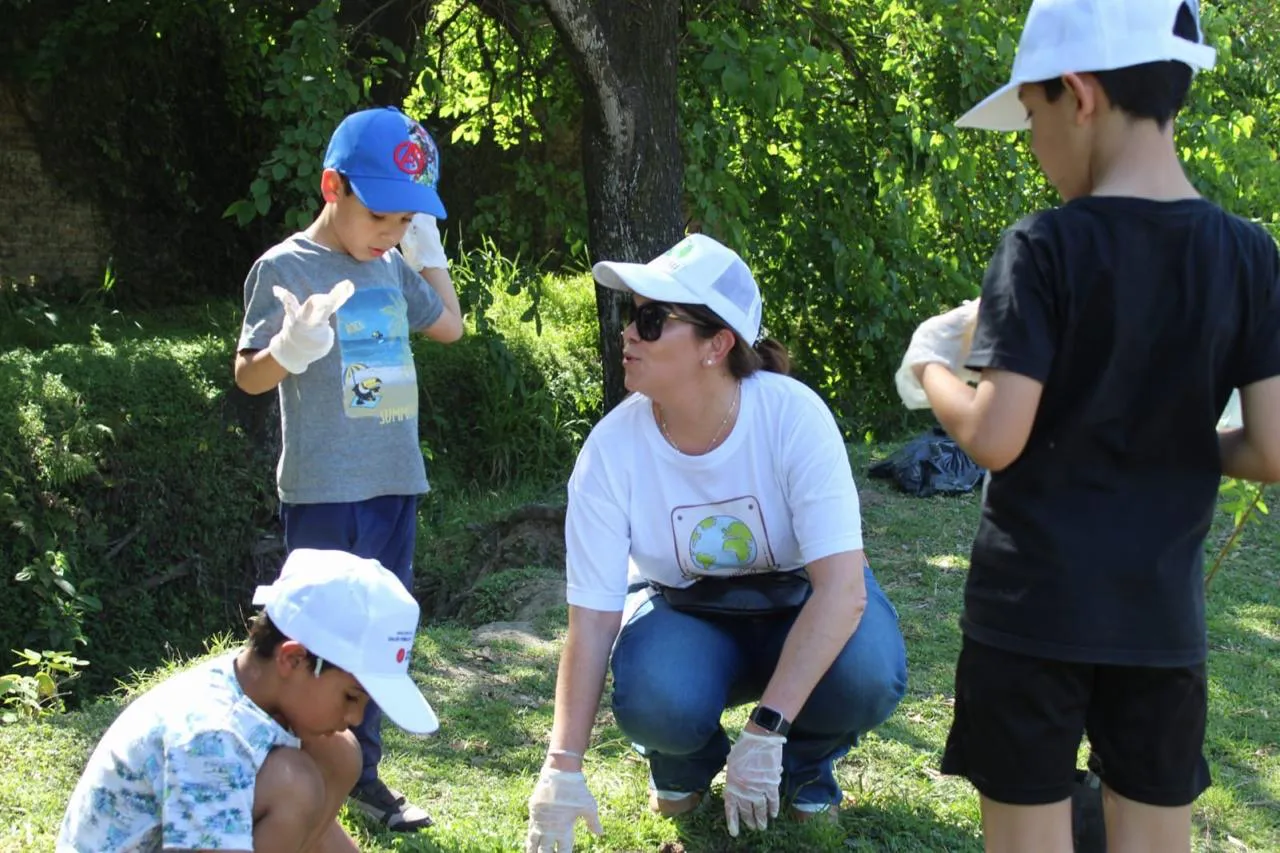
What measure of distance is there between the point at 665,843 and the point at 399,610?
3.10ft

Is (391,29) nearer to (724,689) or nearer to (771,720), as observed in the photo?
(724,689)

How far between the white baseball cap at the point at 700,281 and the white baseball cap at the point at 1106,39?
2.77 ft

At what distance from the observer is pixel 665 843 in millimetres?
2658

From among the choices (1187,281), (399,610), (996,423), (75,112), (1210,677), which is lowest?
(1210,677)

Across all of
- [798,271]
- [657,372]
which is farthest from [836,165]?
[657,372]

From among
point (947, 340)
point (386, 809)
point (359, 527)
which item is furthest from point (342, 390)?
point (947, 340)

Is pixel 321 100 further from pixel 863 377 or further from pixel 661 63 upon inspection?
pixel 863 377

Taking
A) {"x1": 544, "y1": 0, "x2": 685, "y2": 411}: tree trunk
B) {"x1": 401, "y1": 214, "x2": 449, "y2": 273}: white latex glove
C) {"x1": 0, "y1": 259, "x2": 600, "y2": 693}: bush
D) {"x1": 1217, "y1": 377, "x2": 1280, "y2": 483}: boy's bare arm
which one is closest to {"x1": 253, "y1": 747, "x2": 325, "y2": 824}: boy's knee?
{"x1": 401, "y1": 214, "x2": 449, "y2": 273}: white latex glove

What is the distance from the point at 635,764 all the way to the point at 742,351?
3.43ft

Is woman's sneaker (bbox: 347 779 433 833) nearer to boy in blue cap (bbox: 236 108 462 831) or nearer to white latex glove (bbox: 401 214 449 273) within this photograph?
boy in blue cap (bbox: 236 108 462 831)

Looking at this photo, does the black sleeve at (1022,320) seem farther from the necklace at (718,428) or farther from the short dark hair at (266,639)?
the short dark hair at (266,639)

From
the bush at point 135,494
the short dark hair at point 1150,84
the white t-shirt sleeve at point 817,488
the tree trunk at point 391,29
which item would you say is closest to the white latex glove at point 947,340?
the short dark hair at point 1150,84

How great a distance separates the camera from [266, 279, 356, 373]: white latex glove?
2.46 m

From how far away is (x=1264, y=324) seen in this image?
1.82 metres
